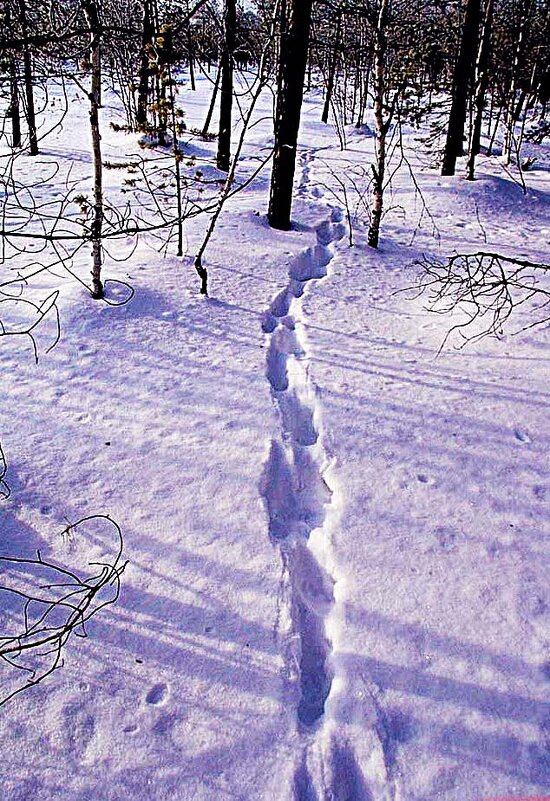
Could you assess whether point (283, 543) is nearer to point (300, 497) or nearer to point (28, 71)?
point (300, 497)

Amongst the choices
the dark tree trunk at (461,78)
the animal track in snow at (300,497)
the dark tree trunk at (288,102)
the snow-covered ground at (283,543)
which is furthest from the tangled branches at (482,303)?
the dark tree trunk at (461,78)

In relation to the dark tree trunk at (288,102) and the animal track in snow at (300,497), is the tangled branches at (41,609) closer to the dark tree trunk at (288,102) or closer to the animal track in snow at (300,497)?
the animal track in snow at (300,497)

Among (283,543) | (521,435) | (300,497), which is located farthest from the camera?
(521,435)

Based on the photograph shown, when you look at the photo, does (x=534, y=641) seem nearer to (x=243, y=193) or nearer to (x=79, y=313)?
(x=79, y=313)

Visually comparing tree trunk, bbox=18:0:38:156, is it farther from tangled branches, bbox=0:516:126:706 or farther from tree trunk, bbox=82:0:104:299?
tangled branches, bbox=0:516:126:706

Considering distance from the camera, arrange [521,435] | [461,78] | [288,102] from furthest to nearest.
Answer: [461,78], [288,102], [521,435]

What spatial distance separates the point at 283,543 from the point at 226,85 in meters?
11.3

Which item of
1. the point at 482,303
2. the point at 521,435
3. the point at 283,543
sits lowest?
the point at 283,543

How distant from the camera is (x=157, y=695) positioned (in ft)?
7.45

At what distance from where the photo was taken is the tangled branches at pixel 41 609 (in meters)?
2.29

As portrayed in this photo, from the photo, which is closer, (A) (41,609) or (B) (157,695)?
(B) (157,695)

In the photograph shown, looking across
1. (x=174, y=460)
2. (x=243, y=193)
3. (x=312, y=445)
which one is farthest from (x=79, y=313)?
(x=243, y=193)

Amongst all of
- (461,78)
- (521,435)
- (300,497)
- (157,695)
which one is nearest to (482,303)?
(521,435)

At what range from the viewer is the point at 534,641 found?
254 cm
